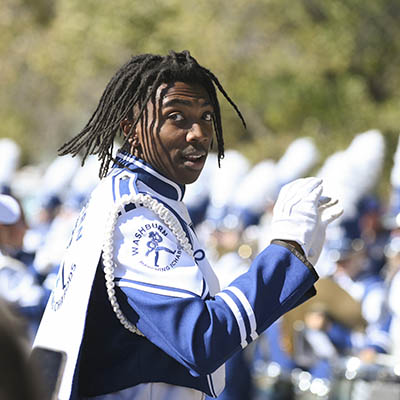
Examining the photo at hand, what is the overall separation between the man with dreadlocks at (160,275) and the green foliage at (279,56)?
41.0 ft

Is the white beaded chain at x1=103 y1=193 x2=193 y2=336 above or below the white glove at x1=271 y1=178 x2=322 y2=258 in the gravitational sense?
below

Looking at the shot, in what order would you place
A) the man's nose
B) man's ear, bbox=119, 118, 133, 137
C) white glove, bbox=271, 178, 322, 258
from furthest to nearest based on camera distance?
man's ear, bbox=119, 118, 133, 137, the man's nose, white glove, bbox=271, 178, 322, 258

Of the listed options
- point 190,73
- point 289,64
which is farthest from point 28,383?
point 289,64

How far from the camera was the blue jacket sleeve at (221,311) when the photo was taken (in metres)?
2.31

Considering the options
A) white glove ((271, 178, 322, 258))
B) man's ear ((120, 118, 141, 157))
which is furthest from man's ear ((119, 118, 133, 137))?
white glove ((271, 178, 322, 258))

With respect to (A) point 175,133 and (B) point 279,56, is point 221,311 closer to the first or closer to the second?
Answer: (A) point 175,133

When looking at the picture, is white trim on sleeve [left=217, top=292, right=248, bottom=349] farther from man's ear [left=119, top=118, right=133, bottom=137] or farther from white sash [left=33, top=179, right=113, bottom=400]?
man's ear [left=119, top=118, right=133, bottom=137]

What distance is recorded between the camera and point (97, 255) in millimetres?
2432

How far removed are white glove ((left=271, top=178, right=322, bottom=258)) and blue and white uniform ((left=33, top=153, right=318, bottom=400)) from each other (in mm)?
48

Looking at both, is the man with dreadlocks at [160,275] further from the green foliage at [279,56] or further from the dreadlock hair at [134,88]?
the green foliage at [279,56]

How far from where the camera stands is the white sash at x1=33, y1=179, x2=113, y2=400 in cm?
239

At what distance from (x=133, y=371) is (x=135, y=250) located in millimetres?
319

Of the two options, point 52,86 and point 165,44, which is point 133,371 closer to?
point 165,44

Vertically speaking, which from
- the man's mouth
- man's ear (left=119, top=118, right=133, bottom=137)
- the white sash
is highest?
man's ear (left=119, top=118, right=133, bottom=137)
